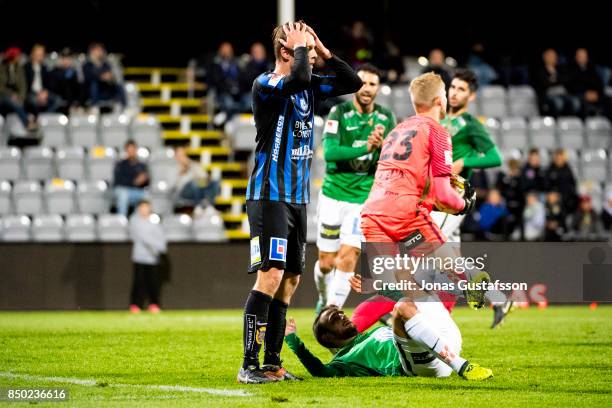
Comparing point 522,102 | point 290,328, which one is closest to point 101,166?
point 522,102

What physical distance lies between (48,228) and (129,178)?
5.01 feet

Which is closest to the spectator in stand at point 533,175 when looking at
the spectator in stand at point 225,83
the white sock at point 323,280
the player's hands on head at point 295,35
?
the spectator in stand at point 225,83

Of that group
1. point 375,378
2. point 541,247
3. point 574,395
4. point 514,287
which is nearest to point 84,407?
point 375,378

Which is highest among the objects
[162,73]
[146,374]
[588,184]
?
[162,73]

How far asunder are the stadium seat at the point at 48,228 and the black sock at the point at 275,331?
1009 cm

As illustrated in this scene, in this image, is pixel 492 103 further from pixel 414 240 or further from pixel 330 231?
pixel 414 240

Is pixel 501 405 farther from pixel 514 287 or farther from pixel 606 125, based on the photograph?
pixel 606 125

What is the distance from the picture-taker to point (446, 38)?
81.7ft

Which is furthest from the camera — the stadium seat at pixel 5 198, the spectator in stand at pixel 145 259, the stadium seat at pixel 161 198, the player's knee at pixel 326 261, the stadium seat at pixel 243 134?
the stadium seat at pixel 243 134

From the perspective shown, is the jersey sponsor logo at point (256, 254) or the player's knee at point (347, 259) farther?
the player's knee at point (347, 259)

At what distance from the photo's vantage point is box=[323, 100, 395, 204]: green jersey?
35.3ft

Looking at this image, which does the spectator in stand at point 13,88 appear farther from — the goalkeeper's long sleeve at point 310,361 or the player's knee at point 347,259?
the goalkeeper's long sleeve at point 310,361

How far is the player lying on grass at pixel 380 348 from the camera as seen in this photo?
780 cm

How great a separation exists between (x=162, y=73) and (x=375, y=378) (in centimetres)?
1564
